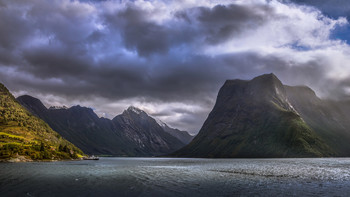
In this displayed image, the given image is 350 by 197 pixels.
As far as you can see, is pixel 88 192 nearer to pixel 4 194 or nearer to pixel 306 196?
pixel 4 194

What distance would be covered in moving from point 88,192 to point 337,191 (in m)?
56.6

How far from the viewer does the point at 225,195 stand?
2174 inches

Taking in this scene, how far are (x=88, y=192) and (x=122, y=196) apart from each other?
10.1 metres

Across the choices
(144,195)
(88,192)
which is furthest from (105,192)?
(144,195)

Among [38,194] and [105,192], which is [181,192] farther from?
[38,194]

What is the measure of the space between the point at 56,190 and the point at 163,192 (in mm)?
25507

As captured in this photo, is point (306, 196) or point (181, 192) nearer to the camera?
point (306, 196)

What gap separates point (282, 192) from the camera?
59344 millimetres

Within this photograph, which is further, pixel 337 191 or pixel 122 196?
pixel 337 191

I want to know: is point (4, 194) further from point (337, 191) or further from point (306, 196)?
point (337, 191)

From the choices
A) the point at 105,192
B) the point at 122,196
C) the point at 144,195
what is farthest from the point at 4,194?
the point at 144,195

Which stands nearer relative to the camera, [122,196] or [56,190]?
[122,196]

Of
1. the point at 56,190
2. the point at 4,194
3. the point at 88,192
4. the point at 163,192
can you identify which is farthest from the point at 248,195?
the point at 4,194

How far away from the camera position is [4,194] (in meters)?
55.6
